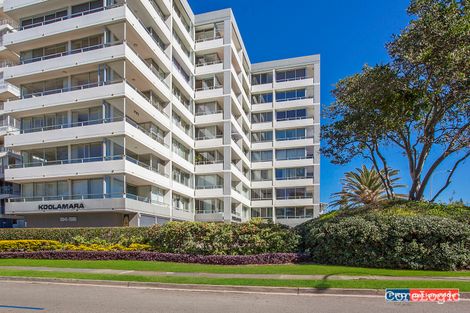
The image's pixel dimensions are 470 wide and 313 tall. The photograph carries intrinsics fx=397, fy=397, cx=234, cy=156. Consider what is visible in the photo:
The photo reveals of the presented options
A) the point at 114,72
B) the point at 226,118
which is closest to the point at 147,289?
the point at 114,72

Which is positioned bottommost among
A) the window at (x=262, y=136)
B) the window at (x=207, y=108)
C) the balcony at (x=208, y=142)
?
the balcony at (x=208, y=142)

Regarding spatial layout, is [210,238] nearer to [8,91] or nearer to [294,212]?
[8,91]

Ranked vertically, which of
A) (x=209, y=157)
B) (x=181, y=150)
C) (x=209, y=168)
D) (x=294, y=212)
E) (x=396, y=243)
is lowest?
(x=294, y=212)

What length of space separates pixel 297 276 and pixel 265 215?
44150 millimetres

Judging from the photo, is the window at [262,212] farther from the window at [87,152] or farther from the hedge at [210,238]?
the hedge at [210,238]

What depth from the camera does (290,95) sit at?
58938 millimetres

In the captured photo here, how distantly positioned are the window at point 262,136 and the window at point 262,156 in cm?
200

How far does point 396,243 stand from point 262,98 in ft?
155

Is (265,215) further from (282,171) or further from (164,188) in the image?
(164,188)

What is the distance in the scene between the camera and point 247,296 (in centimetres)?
1088

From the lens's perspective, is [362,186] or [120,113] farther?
[362,186]

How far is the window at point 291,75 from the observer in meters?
58.7

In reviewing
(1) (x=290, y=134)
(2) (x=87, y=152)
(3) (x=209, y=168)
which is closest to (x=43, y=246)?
(2) (x=87, y=152)

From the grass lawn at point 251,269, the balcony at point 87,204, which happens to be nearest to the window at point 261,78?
the balcony at point 87,204
